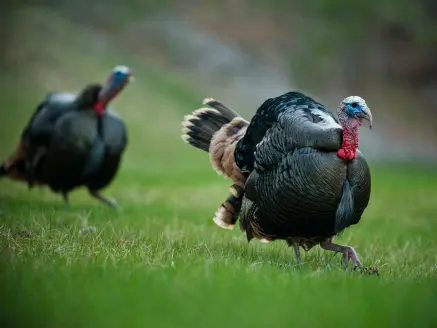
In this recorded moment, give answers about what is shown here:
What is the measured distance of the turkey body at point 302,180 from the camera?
13.0 feet

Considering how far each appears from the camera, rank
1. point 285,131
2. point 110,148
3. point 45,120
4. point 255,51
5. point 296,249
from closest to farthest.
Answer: point 285,131 → point 296,249 → point 110,148 → point 45,120 → point 255,51

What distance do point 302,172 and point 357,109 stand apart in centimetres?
57

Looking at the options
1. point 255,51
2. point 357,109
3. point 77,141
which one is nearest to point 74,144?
point 77,141

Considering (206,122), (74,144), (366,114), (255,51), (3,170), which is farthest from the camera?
(255,51)

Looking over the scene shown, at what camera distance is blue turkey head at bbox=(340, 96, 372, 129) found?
4.10 m

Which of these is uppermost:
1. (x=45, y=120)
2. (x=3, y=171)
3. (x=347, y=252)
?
(x=45, y=120)

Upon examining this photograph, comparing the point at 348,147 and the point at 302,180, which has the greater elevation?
the point at 348,147

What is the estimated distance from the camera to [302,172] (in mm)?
3959

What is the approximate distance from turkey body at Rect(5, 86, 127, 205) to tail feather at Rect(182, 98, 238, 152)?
1459 mm

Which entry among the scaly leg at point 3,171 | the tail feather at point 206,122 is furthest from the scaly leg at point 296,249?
the scaly leg at point 3,171

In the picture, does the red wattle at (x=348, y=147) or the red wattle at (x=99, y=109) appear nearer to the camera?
the red wattle at (x=348, y=147)

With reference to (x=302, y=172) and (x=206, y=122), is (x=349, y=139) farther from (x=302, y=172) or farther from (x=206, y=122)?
(x=206, y=122)

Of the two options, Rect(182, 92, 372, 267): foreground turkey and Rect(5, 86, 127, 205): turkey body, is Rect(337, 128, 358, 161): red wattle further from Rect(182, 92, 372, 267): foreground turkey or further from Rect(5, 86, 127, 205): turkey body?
Rect(5, 86, 127, 205): turkey body

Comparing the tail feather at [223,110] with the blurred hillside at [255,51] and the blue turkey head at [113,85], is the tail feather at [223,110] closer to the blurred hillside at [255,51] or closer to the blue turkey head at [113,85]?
the blue turkey head at [113,85]
